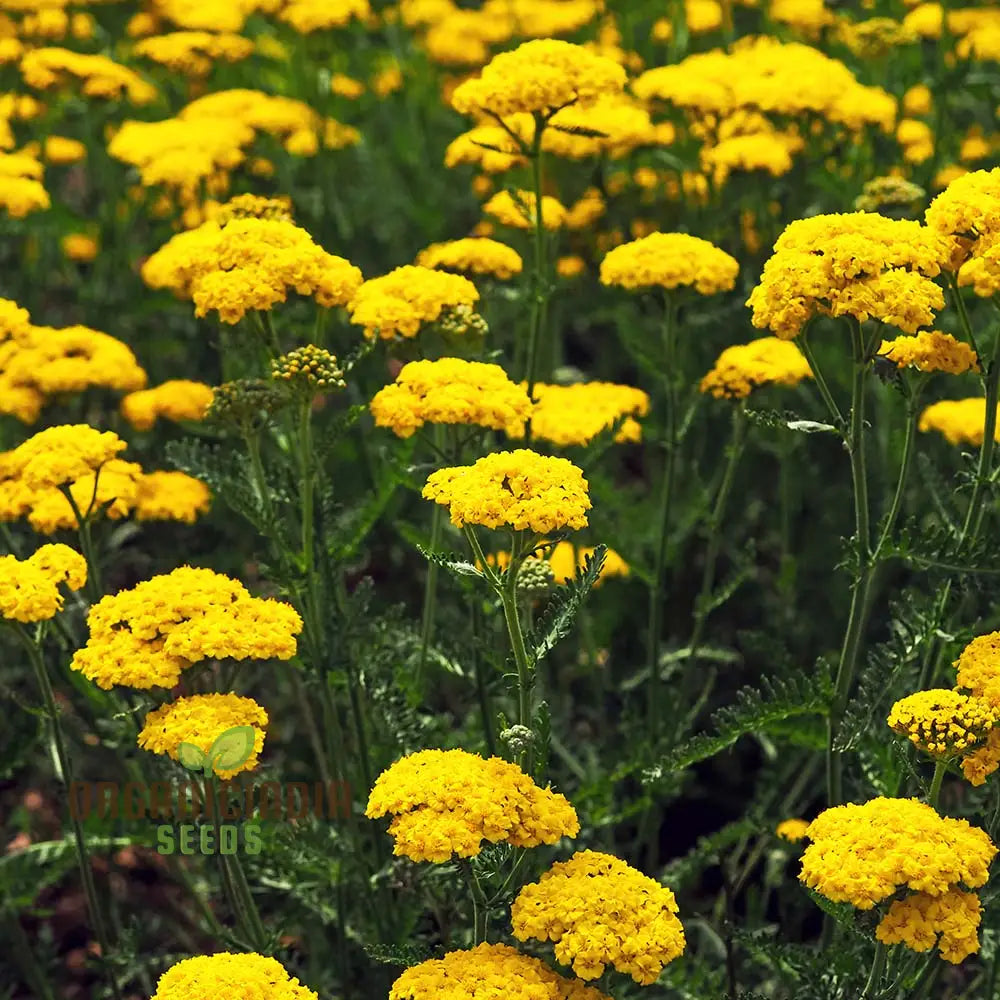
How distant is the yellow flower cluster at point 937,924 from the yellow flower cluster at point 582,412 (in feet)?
6.08

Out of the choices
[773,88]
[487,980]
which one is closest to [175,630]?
[487,980]

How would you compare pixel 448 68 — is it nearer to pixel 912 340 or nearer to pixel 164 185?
pixel 164 185

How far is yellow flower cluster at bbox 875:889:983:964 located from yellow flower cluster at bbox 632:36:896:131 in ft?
11.6

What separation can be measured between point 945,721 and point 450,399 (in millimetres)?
1477

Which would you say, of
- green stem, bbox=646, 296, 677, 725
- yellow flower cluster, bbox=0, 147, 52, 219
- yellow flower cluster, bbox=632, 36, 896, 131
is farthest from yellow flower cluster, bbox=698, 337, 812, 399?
yellow flower cluster, bbox=0, 147, 52, 219

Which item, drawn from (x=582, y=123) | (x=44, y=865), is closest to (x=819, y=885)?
(x=44, y=865)

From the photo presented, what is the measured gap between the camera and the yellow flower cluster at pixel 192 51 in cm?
692

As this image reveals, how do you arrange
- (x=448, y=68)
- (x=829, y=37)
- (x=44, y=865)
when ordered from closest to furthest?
(x=44, y=865)
(x=829, y=37)
(x=448, y=68)

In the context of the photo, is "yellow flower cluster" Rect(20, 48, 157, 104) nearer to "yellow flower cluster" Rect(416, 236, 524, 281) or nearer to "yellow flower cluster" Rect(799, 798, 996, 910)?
"yellow flower cluster" Rect(416, 236, 524, 281)

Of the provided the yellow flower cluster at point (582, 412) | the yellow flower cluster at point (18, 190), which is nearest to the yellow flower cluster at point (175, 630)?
the yellow flower cluster at point (582, 412)

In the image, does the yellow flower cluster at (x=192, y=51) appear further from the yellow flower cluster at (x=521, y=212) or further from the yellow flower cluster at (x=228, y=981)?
the yellow flower cluster at (x=228, y=981)

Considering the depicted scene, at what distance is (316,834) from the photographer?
450 centimetres

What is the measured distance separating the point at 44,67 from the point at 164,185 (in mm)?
860

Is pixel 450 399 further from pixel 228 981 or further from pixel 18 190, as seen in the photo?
pixel 18 190
